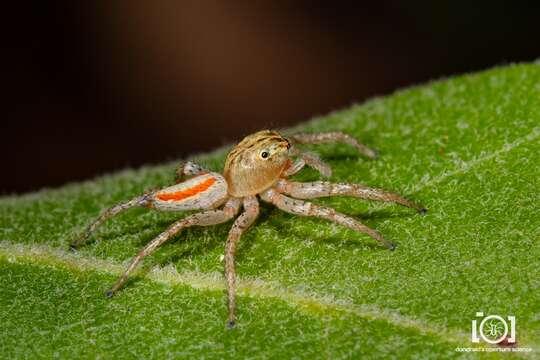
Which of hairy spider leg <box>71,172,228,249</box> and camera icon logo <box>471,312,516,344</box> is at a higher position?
hairy spider leg <box>71,172,228,249</box>

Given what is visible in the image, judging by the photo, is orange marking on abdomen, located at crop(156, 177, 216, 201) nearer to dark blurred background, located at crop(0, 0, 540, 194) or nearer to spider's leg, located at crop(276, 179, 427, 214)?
spider's leg, located at crop(276, 179, 427, 214)

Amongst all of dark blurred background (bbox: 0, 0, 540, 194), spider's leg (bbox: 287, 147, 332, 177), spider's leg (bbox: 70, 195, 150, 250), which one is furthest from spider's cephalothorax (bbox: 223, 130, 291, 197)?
dark blurred background (bbox: 0, 0, 540, 194)

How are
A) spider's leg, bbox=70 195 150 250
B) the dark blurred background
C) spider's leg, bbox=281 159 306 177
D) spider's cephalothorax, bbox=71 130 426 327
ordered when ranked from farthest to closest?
the dark blurred background < spider's leg, bbox=281 159 306 177 < spider's leg, bbox=70 195 150 250 < spider's cephalothorax, bbox=71 130 426 327

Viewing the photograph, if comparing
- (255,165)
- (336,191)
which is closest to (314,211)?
(336,191)

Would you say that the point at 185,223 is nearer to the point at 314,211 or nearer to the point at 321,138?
the point at 314,211

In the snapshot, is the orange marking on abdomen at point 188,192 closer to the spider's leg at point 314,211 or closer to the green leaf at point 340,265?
the green leaf at point 340,265

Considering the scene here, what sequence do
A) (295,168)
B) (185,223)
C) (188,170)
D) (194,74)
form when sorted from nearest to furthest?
(185,223)
(295,168)
(188,170)
(194,74)

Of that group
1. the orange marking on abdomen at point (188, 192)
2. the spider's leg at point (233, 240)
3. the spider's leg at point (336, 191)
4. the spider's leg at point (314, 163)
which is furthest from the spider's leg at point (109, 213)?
the spider's leg at point (314, 163)
